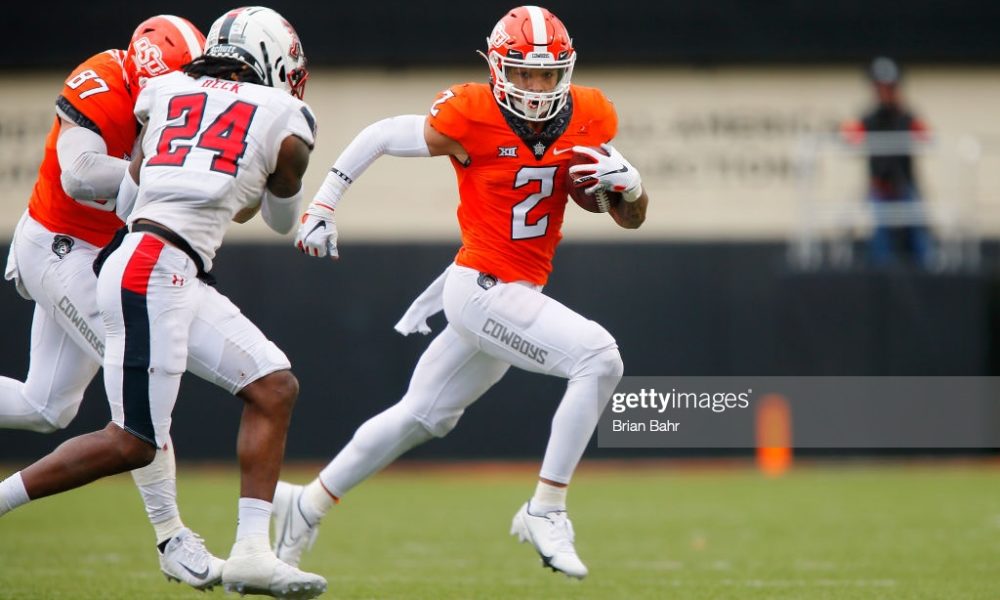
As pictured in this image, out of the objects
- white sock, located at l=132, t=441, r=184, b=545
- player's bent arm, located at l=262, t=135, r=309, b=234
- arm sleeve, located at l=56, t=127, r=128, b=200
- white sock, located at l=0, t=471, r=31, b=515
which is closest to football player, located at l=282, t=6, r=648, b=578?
player's bent arm, located at l=262, t=135, r=309, b=234

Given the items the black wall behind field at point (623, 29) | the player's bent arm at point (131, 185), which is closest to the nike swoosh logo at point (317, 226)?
the player's bent arm at point (131, 185)

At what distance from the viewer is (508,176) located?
17.3ft

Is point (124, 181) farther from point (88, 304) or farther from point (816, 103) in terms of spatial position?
point (816, 103)

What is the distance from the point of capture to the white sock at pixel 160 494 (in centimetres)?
508

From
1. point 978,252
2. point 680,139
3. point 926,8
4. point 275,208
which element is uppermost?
point 926,8

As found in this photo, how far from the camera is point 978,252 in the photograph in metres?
11.0

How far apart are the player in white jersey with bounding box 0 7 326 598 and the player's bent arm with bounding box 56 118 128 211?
19 centimetres

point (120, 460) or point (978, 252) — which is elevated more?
point (978, 252)

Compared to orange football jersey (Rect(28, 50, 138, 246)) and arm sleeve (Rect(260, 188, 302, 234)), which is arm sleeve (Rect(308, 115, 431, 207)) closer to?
arm sleeve (Rect(260, 188, 302, 234))

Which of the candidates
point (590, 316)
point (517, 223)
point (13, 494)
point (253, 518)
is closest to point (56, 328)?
point (13, 494)

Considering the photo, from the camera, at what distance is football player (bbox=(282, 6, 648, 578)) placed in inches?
202

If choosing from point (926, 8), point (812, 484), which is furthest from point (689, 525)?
point (926, 8)

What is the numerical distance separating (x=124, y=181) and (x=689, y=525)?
4.24 metres

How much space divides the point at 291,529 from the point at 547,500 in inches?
43.6
